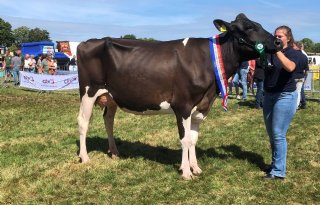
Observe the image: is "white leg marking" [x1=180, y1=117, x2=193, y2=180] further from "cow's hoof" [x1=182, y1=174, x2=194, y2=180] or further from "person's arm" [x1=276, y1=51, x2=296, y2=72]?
"person's arm" [x1=276, y1=51, x2=296, y2=72]

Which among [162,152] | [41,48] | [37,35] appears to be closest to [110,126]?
[162,152]

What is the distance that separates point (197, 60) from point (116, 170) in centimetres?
215

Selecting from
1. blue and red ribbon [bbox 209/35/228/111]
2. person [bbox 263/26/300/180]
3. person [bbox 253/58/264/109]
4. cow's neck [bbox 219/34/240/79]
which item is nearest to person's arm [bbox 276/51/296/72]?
person [bbox 263/26/300/180]

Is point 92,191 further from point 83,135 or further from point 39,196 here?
point 83,135

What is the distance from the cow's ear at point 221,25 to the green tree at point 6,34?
130315mm

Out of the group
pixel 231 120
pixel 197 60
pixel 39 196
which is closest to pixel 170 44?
pixel 197 60

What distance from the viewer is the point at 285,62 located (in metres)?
5.17

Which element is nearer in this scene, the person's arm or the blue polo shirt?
the person's arm

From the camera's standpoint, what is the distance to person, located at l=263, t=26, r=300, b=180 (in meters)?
5.47

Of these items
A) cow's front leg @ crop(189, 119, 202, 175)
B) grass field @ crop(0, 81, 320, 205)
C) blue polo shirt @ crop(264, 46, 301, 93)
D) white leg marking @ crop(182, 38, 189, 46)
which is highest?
white leg marking @ crop(182, 38, 189, 46)

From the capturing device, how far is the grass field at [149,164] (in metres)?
5.24

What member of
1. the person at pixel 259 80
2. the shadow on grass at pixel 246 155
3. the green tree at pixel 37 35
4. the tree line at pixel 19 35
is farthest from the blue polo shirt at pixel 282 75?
the green tree at pixel 37 35

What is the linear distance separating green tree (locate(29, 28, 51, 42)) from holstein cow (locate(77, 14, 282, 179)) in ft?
458

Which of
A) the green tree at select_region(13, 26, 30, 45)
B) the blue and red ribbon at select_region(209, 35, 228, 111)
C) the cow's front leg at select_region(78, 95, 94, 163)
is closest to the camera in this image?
the blue and red ribbon at select_region(209, 35, 228, 111)
